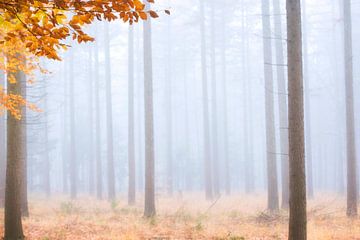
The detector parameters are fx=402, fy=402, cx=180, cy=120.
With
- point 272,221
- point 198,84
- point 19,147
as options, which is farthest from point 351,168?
point 198,84

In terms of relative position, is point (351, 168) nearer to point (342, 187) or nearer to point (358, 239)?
point (358, 239)

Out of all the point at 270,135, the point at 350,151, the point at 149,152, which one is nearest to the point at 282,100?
the point at 270,135

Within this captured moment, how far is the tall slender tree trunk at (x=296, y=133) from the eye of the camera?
7309mm

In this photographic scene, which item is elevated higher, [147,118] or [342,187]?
[147,118]

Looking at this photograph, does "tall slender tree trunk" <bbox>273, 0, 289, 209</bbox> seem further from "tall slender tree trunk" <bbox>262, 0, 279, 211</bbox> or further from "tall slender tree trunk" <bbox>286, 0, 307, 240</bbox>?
"tall slender tree trunk" <bbox>286, 0, 307, 240</bbox>

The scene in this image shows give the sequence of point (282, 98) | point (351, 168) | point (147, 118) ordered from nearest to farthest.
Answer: point (351, 168), point (147, 118), point (282, 98)

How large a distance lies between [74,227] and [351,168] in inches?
410

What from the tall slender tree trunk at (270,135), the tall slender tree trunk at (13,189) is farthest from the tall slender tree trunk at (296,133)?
the tall slender tree trunk at (270,135)

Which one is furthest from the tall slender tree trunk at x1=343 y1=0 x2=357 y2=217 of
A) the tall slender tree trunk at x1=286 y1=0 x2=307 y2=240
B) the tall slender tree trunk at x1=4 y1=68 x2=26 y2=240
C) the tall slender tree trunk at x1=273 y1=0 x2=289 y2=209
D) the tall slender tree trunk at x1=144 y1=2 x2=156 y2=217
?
the tall slender tree trunk at x1=4 y1=68 x2=26 y2=240

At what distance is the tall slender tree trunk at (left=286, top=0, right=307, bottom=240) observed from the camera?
288 inches

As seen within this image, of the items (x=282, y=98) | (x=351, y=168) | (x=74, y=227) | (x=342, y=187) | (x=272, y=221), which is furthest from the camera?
(x=342, y=187)

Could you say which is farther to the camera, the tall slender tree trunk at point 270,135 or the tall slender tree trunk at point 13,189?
the tall slender tree trunk at point 270,135

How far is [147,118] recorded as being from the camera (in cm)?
1638

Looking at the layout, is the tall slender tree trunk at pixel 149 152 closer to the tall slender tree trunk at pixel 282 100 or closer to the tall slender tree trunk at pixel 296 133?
the tall slender tree trunk at pixel 282 100
